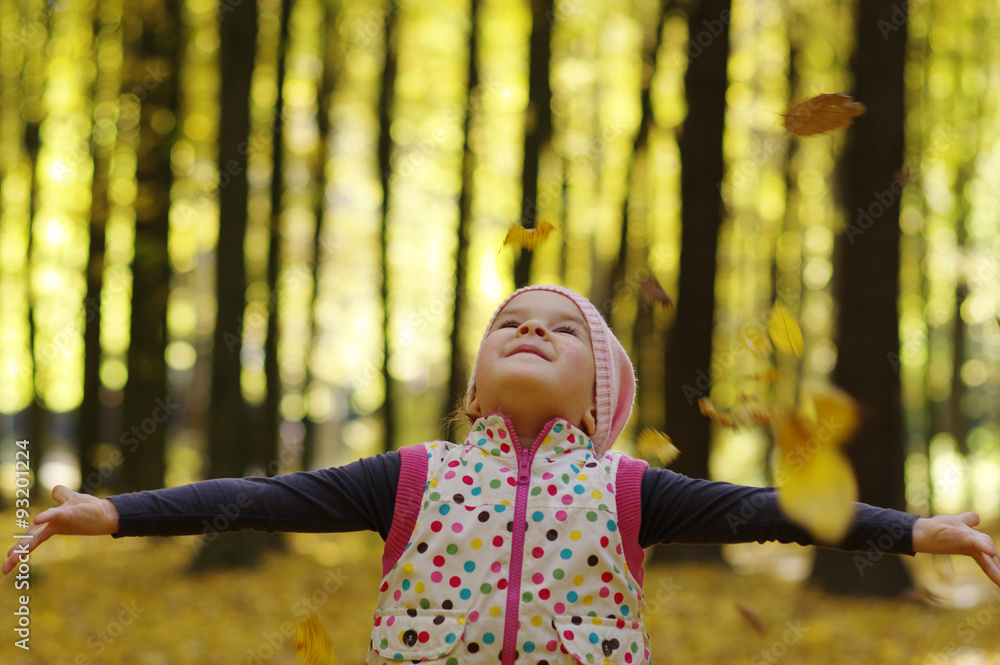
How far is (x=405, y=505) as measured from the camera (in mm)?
2377

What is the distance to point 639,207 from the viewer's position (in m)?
16.9

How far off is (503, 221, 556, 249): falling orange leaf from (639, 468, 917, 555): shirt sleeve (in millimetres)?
1355

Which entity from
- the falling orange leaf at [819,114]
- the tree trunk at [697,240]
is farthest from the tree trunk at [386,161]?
the falling orange leaf at [819,114]

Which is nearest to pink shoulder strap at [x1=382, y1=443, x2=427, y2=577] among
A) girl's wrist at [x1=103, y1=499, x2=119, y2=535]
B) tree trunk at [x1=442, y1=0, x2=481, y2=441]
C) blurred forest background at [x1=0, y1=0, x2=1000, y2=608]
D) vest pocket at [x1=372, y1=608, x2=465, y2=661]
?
vest pocket at [x1=372, y1=608, x2=465, y2=661]

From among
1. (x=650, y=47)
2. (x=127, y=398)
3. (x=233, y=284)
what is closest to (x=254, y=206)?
(x=127, y=398)

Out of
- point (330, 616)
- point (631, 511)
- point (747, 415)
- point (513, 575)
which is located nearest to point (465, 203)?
point (330, 616)

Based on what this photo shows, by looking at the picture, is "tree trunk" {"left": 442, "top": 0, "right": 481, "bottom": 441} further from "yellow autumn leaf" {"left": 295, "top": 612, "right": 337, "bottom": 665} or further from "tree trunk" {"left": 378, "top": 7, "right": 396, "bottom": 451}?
"yellow autumn leaf" {"left": 295, "top": 612, "right": 337, "bottom": 665}

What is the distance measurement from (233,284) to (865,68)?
7.29 m

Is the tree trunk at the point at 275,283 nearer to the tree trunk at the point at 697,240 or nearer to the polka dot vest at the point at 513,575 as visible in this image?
the tree trunk at the point at 697,240

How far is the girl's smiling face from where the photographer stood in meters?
2.51

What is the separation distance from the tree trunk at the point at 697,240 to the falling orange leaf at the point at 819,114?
6523mm

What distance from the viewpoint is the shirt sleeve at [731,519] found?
225 centimetres

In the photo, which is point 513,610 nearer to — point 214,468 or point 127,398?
point 214,468

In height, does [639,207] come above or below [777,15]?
below
